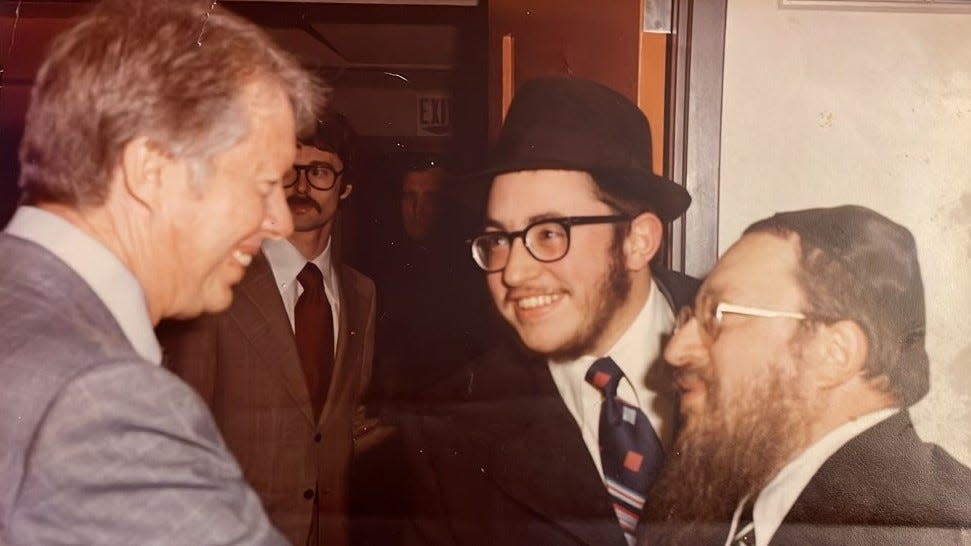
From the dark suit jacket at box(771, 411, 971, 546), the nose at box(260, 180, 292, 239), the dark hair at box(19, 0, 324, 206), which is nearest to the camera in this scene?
the dark hair at box(19, 0, 324, 206)

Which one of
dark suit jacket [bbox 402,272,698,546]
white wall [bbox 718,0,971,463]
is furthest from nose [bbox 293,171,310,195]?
white wall [bbox 718,0,971,463]

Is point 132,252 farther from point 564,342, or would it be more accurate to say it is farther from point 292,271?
point 564,342

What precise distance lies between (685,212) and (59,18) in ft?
2.67

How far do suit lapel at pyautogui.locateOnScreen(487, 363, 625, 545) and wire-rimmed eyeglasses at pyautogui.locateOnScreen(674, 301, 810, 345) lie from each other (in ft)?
0.64

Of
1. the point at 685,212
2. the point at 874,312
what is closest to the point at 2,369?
the point at 685,212

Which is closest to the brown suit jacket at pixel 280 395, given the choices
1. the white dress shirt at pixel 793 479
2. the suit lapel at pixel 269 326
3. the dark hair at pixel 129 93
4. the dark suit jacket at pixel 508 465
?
the suit lapel at pixel 269 326

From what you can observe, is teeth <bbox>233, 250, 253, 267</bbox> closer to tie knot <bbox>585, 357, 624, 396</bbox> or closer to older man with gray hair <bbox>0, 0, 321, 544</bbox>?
older man with gray hair <bbox>0, 0, 321, 544</bbox>

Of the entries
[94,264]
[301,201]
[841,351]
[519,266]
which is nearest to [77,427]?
[94,264]

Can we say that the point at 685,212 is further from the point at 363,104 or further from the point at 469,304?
the point at 363,104

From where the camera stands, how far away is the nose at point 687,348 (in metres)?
1.05

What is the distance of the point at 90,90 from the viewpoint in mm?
842

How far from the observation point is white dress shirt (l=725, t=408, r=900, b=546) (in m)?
1.07

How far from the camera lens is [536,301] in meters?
1.04

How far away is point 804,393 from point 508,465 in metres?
0.40
